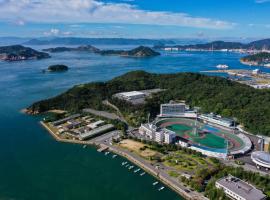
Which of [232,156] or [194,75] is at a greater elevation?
[194,75]

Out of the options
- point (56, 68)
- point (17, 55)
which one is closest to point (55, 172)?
point (56, 68)

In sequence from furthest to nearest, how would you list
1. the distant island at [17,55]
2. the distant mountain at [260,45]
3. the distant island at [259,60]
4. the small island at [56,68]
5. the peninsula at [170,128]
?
the distant mountain at [260,45]
the distant island at [17,55]
the distant island at [259,60]
the small island at [56,68]
the peninsula at [170,128]

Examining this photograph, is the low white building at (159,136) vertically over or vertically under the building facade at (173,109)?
under

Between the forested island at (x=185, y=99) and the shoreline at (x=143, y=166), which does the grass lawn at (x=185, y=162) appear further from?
the forested island at (x=185, y=99)

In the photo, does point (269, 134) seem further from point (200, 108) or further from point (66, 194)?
point (66, 194)

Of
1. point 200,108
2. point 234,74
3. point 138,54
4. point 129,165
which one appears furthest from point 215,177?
point 138,54

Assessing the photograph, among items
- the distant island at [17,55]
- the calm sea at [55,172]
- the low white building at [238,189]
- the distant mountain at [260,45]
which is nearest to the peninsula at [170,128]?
the low white building at [238,189]

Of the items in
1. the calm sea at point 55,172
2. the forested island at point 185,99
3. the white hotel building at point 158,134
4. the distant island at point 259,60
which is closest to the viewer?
the calm sea at point 55,172
